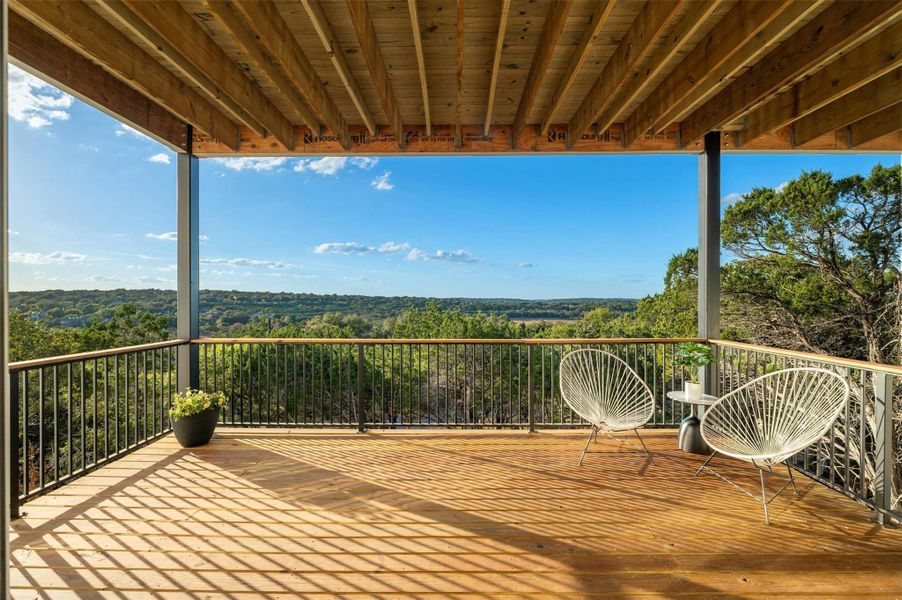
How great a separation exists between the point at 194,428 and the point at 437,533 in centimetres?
247

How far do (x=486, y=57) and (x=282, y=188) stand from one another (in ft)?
36.0

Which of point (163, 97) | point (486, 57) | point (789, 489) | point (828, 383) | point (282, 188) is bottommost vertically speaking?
point (789, 489)

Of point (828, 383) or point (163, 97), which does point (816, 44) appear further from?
point (163, 97)

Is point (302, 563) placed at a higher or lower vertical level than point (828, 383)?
lower

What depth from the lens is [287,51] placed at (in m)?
2.58

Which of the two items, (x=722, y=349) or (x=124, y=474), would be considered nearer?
(x=124, y=474)

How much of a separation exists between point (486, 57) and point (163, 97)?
244 cm

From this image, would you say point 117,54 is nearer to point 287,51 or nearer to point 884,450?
point 287,51

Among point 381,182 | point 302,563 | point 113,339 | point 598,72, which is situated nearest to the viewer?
point 302,563

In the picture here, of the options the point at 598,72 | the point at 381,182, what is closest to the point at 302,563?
the point at 598,72

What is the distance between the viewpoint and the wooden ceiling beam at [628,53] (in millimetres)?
2266

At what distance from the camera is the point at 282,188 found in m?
12.3

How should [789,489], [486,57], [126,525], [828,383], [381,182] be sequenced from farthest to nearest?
[381,182], [486,57], [789,489], [828,383], [126,525]

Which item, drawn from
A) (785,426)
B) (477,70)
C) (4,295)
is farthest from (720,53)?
(4,295)
